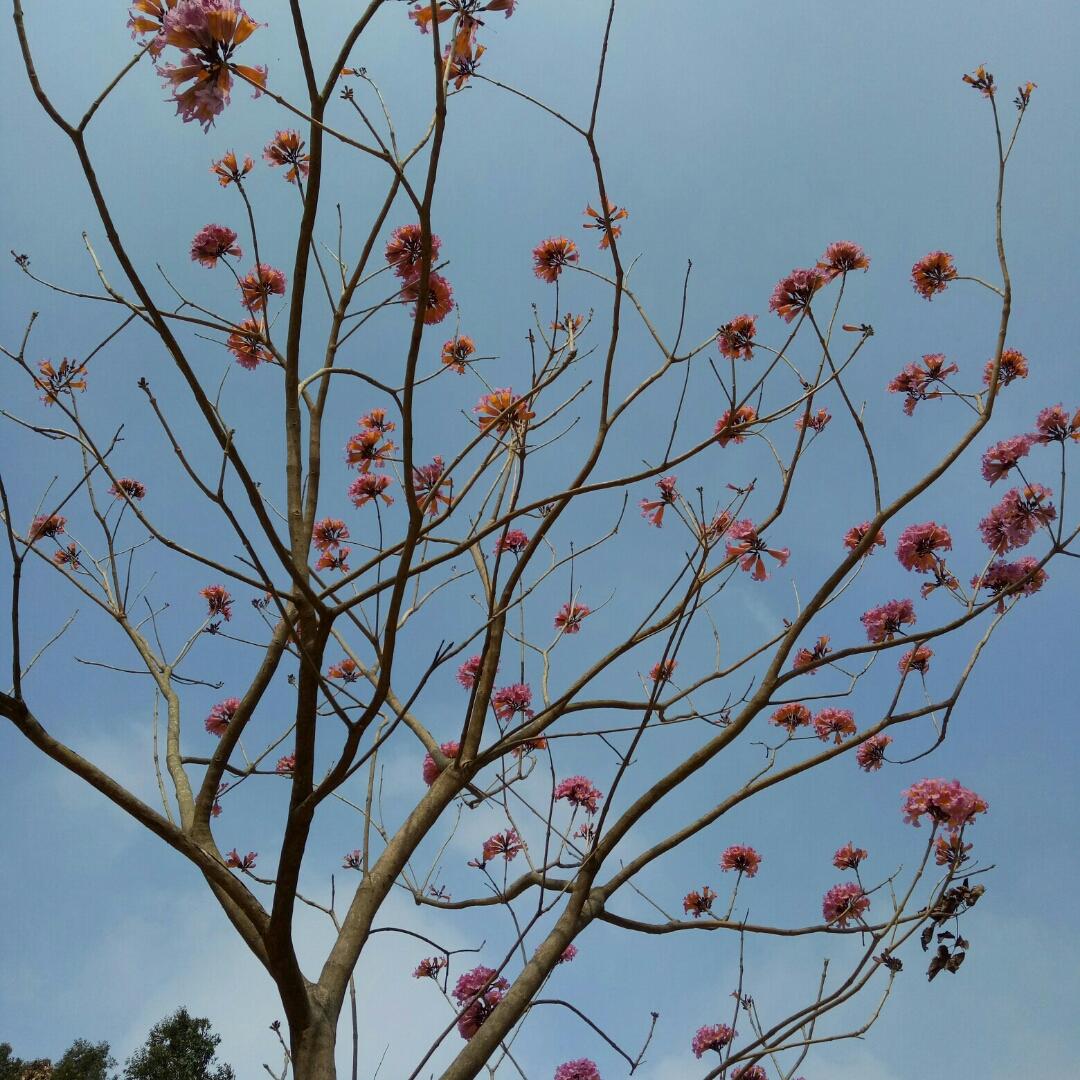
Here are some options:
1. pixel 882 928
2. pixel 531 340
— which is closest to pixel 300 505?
pixel 531 340

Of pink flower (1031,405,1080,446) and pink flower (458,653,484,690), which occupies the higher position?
pink flower (1031,405,1080,446)

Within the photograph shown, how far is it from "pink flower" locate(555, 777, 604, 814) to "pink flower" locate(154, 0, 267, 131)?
3.18 meters

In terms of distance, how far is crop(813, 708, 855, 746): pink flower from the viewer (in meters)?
4.45

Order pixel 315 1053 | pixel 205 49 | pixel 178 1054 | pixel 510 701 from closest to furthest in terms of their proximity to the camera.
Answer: pixel 205 49 → pixel 315 1053 → pixel 510 701 → pixel 178 1054

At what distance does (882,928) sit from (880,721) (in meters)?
0.66

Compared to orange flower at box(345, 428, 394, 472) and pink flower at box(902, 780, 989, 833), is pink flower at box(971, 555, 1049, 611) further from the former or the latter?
orange flower at box(345, 428, 394, 472)

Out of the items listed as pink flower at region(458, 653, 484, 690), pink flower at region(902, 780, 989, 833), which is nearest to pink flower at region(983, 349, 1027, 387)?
pink flower at region(902, 780, 989, 833)

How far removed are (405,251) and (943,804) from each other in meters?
2.76

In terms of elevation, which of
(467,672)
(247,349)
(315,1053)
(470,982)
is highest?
(247,349)

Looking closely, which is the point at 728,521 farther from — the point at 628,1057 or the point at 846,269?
the point at 628,1057

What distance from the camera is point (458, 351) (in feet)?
11.7

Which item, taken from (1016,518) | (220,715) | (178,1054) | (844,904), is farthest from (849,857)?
(178,1054)

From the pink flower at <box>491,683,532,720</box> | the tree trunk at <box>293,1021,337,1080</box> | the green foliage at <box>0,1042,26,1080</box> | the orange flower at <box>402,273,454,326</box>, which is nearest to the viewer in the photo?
the tree trunk at <box>293,1021,337,1080</box>

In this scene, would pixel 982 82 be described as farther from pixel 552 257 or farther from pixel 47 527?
pixel 47 527
